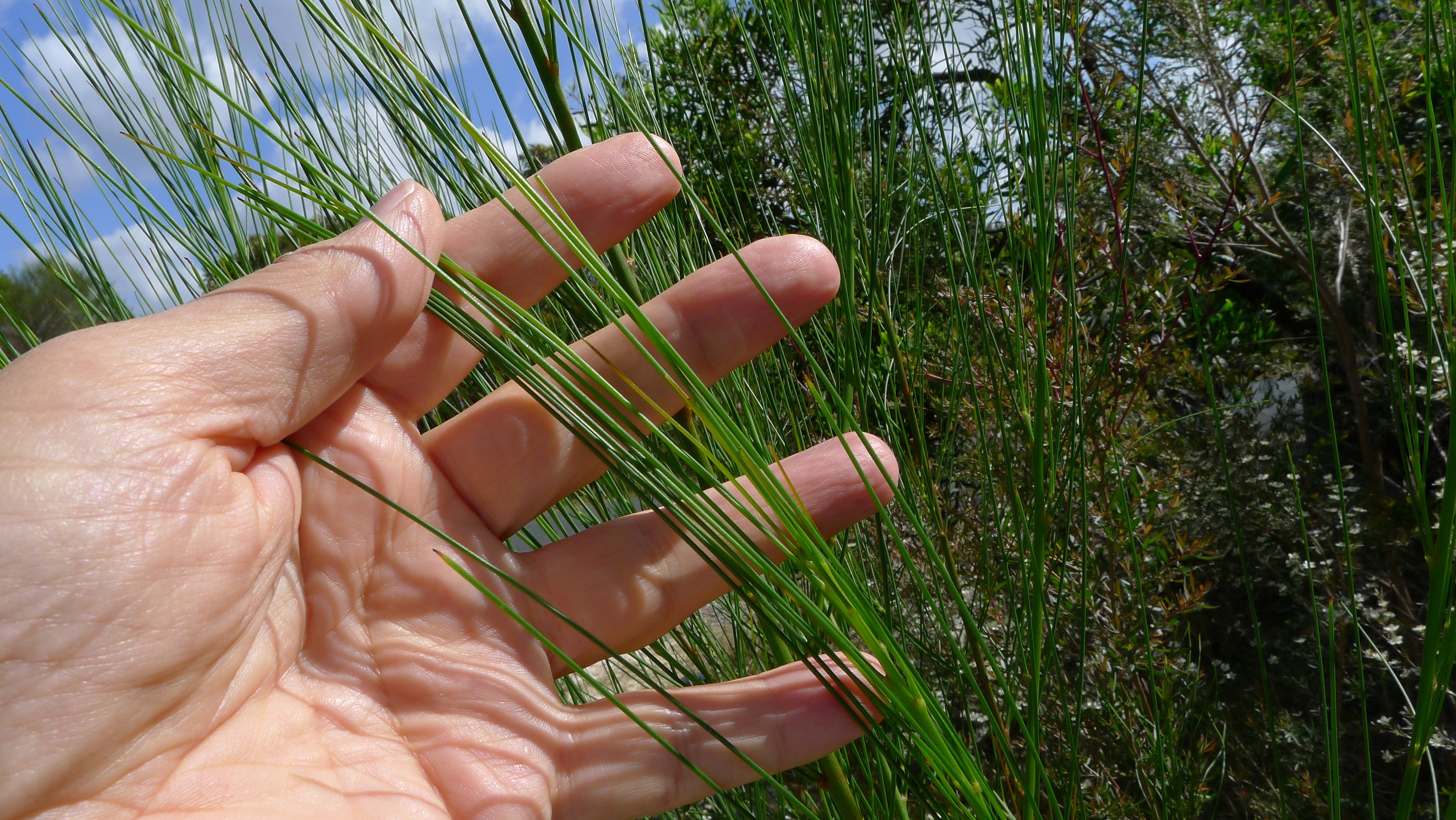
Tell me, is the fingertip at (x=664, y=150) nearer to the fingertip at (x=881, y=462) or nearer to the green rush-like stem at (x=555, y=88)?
the green rush-like stem at (x=555, y=88)

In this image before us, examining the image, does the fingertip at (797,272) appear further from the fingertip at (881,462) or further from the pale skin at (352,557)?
the fingertip at (881,462)

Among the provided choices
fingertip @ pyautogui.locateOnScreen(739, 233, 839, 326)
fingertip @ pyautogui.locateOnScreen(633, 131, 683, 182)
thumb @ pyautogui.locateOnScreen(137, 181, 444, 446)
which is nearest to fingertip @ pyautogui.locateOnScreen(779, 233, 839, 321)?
fingertip @ pyautogui.locateOnScreen(739, 233, 839, 326)

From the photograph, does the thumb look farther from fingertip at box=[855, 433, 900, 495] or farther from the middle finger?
fingertip at box=[855, 433, 900, 495]

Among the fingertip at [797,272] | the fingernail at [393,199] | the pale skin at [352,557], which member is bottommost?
the pale skin at [352,557]

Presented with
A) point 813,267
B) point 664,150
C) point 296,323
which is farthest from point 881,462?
point 296,323

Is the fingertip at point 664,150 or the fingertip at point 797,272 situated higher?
the fingertip at point 664,150

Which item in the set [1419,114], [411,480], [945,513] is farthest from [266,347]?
[1419,114]

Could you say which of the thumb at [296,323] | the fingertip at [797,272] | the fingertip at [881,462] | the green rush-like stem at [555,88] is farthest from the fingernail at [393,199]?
the fingertip at [881,462]

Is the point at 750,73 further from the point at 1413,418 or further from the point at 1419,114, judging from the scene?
the point at 1413,418
